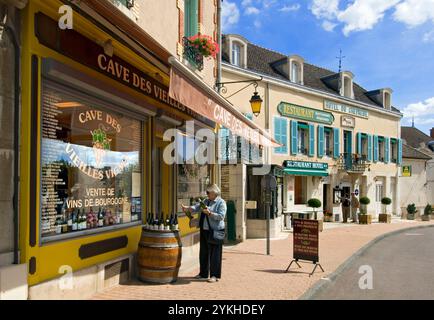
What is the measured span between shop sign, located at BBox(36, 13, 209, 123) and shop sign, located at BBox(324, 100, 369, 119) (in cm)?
1551

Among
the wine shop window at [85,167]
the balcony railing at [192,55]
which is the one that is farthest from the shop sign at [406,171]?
the wine shop window at [85,167]

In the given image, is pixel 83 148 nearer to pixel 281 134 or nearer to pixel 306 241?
pixel 306 241

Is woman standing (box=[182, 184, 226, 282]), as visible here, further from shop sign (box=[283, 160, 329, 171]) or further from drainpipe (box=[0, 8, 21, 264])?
shop sign (box=[283, 160, 329, 171])

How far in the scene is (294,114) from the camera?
1889 centimetres

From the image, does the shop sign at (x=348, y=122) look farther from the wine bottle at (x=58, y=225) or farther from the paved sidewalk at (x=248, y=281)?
the wine bottle at (x=58, y=225)

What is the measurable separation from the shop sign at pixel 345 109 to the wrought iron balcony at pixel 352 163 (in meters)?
2.43

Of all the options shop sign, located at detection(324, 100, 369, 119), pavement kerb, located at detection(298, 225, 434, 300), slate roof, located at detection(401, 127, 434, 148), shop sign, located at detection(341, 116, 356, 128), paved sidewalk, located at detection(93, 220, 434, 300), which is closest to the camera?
paved sidewalk, located at detection(93, 220, 434, 300)

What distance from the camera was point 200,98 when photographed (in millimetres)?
5910

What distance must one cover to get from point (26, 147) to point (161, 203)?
3.92m

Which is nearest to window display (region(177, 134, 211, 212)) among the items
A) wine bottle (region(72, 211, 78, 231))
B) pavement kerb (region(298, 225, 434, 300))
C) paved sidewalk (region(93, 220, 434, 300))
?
paved sidewalk (region(93, 220, 434, 300))

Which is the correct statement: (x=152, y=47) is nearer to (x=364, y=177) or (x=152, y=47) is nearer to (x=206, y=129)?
(x=206, y=129)

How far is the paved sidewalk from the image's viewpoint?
5.39m

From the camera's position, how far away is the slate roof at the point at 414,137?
37188mm

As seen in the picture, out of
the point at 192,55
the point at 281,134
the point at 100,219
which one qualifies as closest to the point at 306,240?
the point at 100,219
